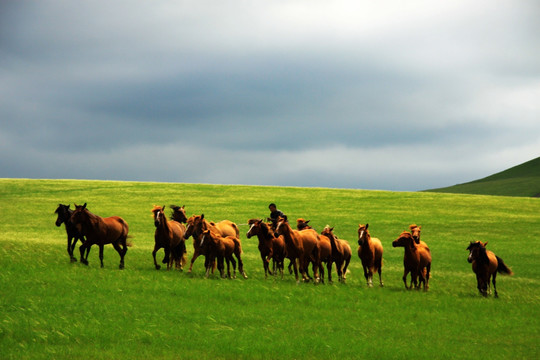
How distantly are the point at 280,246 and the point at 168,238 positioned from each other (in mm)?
3853

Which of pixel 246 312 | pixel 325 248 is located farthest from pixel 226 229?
pixel 246 312

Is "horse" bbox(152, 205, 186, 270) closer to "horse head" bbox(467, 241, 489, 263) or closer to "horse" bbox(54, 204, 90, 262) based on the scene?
"horse" bbox(54, 204, 90, 262)

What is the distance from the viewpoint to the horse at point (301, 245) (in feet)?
58.3

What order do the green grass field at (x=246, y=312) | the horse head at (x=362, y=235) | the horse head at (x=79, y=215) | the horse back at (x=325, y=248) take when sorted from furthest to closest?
the horse back at (x=325, y=248) → the horse head at (x=79, y=215) → the horse head at (x=362, y=235) → the green grass field at (x=246, y=312)

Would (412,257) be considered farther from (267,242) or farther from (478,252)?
(267,242)

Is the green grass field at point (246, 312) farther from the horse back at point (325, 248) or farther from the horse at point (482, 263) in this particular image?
the horse back at point (325, 248)

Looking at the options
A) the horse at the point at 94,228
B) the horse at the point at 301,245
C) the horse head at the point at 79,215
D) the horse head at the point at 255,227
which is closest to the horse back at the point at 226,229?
the horse head at the point at 255,227

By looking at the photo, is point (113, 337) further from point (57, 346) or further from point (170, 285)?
point (170, 285)

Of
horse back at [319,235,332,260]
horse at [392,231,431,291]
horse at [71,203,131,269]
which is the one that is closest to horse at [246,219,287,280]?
horse back at [319,235,332,260]

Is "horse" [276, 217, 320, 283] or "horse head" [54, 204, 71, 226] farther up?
"horse head" [54, 204, 71, 226]

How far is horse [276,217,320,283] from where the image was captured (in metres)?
17.8

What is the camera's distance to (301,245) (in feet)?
59.3

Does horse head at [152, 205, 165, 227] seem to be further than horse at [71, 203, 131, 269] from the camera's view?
Yes

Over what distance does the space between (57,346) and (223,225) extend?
1171 centimetres
